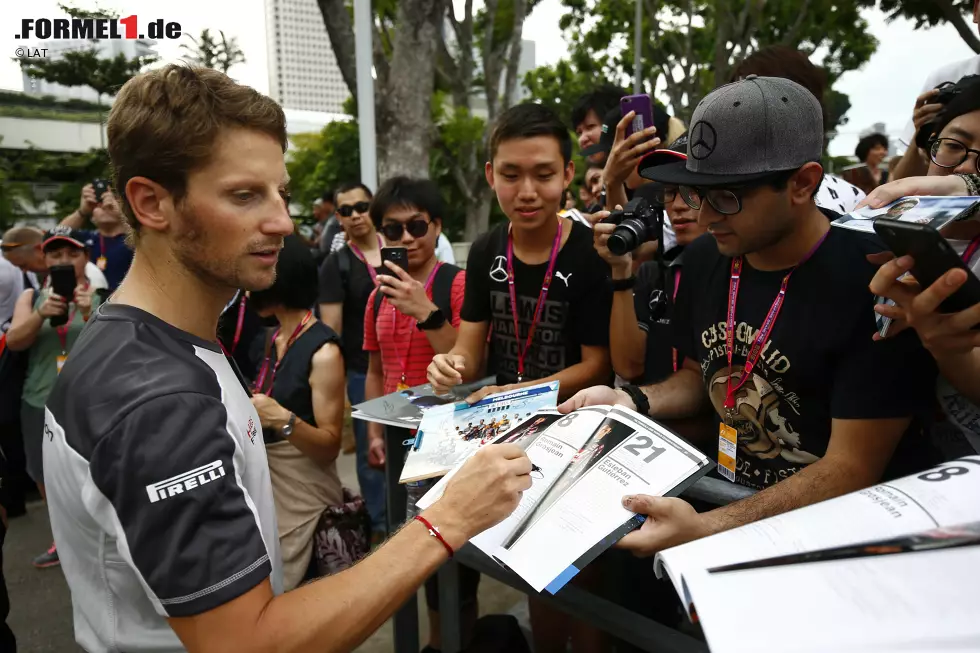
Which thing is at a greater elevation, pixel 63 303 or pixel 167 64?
pixel 167 64

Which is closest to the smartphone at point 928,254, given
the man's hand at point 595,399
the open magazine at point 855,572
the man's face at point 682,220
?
the open magazine at point 855,572

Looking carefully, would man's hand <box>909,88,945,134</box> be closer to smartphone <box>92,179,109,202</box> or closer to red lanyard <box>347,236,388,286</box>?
red lanyard <box>347,236,388,286</box>

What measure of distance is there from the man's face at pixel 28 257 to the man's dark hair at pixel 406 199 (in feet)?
11.3

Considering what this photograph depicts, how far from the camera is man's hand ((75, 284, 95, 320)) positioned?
4.51 meters

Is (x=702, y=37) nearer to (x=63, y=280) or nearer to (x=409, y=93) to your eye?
(x=409, y=93)

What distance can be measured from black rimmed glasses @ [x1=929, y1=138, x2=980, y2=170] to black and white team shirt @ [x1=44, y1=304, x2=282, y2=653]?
2.05 meters

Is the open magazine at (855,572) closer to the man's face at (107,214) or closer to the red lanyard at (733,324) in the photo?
the red lanyard at (733,324)

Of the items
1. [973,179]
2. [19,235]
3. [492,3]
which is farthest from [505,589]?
[492,3]

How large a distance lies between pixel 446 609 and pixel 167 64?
6.02 feet

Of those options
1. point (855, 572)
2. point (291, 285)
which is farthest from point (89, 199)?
point (855, 572)

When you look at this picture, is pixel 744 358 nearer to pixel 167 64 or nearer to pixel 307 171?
pixel 167 64

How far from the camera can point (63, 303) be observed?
14.3ft

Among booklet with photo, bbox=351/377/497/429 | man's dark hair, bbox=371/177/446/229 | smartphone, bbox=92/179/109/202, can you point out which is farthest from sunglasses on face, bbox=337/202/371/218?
booklet with photo, bbox=351/377/497/429

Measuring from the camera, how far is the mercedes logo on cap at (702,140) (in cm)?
185
